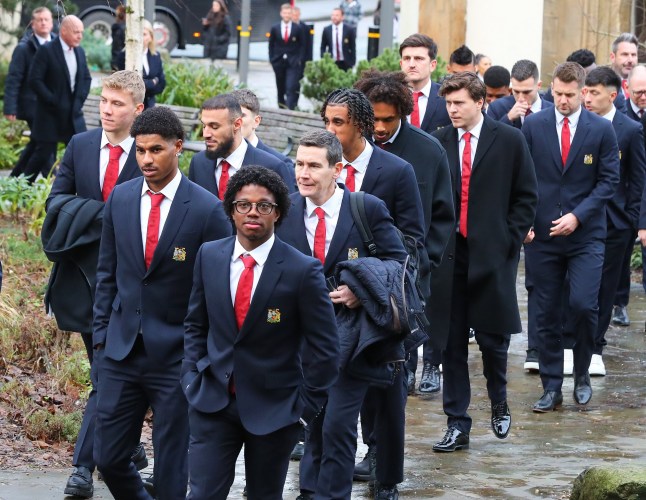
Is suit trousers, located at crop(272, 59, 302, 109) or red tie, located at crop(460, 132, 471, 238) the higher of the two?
suit trousers, located at crop(272, 59, 302, 109)

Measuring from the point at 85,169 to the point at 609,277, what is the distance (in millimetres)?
5068

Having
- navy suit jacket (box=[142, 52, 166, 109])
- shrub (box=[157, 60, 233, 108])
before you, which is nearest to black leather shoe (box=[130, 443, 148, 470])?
navy suit jacket (box=[142, 52, 166, 109])

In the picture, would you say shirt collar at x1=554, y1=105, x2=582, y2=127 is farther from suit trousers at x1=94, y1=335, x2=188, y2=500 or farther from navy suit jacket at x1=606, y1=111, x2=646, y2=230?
suit trousers at x1=94, y1=335, x2=188, y2=500

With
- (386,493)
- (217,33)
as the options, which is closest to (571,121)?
(386,493)

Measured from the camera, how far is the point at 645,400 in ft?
33.9

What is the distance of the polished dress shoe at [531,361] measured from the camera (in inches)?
439

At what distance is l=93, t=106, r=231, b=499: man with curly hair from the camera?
6734 millimetres

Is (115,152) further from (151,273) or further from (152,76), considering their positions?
(152,76)

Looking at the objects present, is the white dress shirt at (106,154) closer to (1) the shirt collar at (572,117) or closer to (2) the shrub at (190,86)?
(1) the shirt collar at (572,117)

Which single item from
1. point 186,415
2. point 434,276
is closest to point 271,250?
point 186,415

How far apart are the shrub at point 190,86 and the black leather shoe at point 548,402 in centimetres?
1026

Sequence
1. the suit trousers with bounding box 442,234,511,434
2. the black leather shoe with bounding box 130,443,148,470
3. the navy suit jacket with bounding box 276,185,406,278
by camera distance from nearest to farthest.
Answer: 1. the navy suit jacket with bounding box 276,185,406,278
2. the black leather shoe with bounding box 130,443,148,470
3. the suit trousers with bounding box 442,234,511,434

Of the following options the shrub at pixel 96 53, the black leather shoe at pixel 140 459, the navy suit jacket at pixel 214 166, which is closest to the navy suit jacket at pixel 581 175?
the navy suit jacket at pixel 214 166

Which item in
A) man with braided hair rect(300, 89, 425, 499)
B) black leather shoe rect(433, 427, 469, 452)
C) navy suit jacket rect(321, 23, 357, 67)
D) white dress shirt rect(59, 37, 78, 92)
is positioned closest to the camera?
man with braided hair rect(300, 89, 425, 499)
